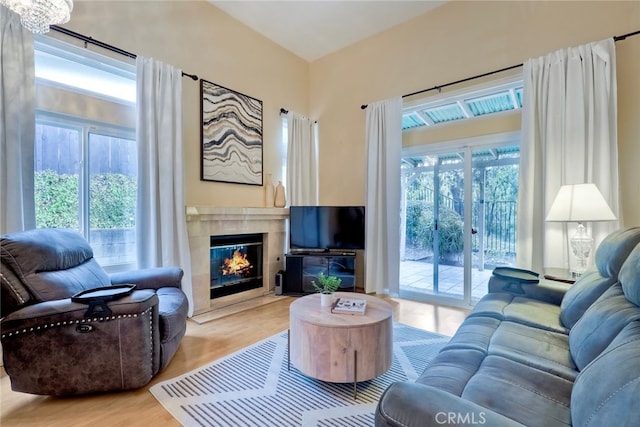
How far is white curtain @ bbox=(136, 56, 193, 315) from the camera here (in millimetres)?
2951

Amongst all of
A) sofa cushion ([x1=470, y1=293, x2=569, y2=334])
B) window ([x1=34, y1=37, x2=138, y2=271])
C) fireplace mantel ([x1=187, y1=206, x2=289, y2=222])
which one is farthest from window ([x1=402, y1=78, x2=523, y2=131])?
window ([x1=34, y1=37, x2=138, y2=271])

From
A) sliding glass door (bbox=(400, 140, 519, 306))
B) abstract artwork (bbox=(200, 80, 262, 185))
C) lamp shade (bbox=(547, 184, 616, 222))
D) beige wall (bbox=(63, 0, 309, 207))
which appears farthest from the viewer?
abstract artwork (bbox=(200, 80, 262, 185))

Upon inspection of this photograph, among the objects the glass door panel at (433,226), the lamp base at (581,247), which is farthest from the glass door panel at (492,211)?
the lamp base at (581,247)

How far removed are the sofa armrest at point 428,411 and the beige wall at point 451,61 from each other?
289 cm

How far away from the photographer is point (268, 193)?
4.20 metres

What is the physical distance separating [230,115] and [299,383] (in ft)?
10.3

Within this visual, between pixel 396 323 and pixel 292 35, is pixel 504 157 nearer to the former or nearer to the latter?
pixel 396 323

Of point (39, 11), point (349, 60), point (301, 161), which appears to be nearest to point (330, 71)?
point (349, 60)

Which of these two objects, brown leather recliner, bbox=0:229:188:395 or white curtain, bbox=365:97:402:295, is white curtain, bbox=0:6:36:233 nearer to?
brown leather recliner, bbox=0:229:188:395

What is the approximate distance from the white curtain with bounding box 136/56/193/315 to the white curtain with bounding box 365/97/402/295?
7.42ft

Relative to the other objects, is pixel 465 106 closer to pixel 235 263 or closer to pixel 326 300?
pixel 326 300

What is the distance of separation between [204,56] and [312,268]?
292 centimetres

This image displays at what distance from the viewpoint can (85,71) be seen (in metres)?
2.81

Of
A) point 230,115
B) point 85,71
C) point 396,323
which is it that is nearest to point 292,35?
point 230,115
